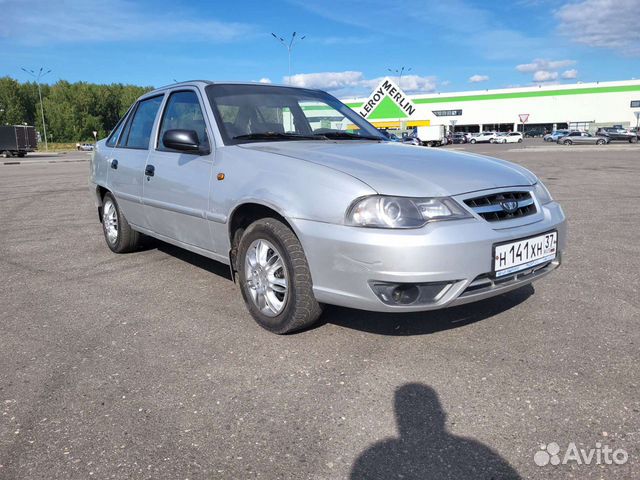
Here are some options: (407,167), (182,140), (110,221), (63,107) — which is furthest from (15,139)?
(63,107)

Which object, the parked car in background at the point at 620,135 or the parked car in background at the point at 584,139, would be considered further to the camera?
the parked car in background at the point at 620,135

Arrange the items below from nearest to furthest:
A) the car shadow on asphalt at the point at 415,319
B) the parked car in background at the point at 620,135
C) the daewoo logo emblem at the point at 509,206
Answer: the daewoo logo emblem at the point at 509,206 → the car shadow on asphalt at the point at 415,319 → the parked car in background at the point at 620,135

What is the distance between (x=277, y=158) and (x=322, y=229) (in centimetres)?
66

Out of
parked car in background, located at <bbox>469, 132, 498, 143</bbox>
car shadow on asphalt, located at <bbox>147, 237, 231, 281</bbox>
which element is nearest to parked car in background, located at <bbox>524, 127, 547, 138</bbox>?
parked car in background, located at <bbox>469, 132, 498, 143</bbox>

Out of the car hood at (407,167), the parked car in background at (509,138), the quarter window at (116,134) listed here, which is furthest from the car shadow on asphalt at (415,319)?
the parked car in background at (509,138)

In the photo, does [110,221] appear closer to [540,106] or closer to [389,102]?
[389,102]

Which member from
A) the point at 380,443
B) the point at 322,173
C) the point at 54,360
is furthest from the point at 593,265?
the point at 54,360

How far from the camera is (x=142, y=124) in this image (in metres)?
4.89

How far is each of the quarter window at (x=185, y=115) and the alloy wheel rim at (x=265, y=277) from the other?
3.17 ft

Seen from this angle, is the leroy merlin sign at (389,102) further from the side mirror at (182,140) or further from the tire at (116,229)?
the side mirror at (182,140)

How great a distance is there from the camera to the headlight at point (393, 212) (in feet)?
8.84

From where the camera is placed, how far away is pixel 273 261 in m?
3.26

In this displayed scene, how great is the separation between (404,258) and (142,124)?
3308mm

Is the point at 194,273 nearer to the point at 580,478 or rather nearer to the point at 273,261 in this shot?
the point at 273,261
